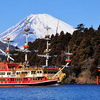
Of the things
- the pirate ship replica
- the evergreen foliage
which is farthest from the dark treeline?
the pirate ship replica

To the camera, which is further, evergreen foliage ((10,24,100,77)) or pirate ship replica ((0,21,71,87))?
evergreen foliage ((10,24,100,77))

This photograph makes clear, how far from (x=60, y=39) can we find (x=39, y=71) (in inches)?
2601

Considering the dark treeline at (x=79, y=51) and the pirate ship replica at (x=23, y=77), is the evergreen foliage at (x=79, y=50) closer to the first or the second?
the dark treeline at (x=79, y=51)

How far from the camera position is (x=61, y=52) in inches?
5945

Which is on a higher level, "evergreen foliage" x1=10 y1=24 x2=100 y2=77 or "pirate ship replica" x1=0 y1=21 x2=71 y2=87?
"evergreen foliage" x1=10 y1=24 x2=100 y2=77

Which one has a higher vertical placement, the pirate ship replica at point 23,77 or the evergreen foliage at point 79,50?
the evergreen foliage at point 79,50

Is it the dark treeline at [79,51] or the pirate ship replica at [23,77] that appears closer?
the pirate ship replica at [23,77]

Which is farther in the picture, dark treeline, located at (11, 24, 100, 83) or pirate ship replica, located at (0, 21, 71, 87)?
dark treeline, located at (11, 24, 100, 83)

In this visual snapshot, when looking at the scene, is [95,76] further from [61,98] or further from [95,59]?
[61,98]

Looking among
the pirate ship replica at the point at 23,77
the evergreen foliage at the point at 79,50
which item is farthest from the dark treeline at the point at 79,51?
the pirate ship replica at the point at 23,77

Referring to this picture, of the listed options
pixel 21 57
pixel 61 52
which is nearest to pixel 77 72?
pixel 61 52

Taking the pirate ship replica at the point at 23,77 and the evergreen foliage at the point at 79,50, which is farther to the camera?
the evergreen foliage at the point at 79,50

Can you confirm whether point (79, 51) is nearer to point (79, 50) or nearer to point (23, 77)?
point (79, 50)

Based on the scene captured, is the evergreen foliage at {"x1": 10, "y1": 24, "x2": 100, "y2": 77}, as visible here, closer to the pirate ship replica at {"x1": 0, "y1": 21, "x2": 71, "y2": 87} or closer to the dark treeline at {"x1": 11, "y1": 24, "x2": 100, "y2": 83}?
the dark treeline at {"x1": 11, "y1": 24, "x2": 100, "y2": 83}
